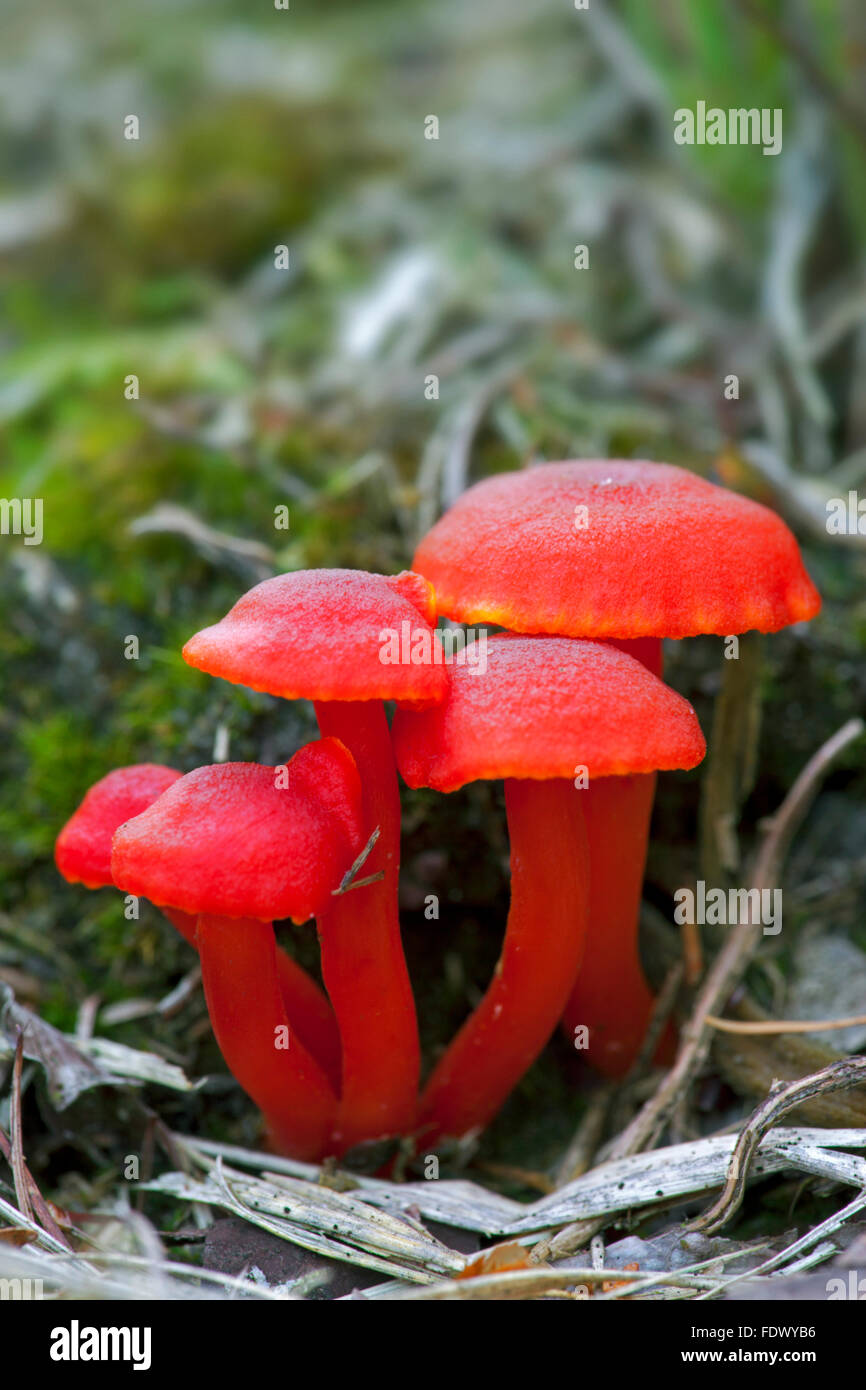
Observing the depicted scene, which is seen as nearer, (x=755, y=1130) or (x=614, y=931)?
(x=755, y=1130)

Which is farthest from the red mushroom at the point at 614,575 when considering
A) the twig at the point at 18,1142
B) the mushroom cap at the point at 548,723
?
the twig at the point at 18,1142

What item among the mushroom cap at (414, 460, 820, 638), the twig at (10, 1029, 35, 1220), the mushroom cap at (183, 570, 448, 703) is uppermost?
the mushroom cap at (414, 460, 820, 638)

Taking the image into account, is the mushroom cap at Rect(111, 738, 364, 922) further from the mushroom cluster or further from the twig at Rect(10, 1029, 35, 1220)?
the twig at Rect(10, 1029, 35, 1220)

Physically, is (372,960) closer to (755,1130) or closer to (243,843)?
(243,843)

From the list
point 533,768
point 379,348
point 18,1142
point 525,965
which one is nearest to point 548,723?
point 533,768

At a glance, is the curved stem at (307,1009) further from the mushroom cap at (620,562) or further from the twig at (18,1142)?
the mushroom cap at (620,562)

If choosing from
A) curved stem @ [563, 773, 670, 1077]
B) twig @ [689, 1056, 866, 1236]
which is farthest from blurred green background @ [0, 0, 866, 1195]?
twig @ [689, 1056, 866, 1236]
